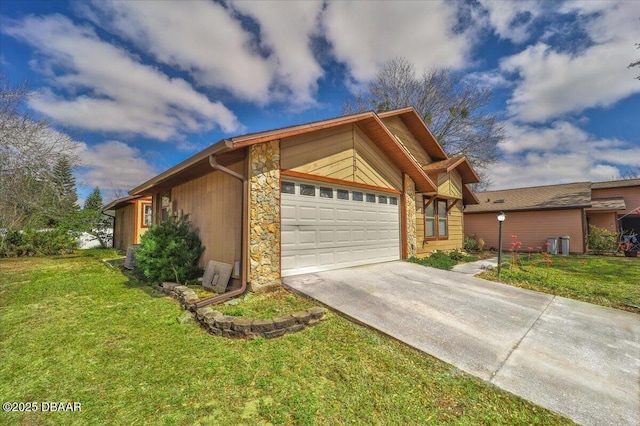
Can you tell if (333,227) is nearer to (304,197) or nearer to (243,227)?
(304,197)

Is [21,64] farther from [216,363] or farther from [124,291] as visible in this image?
[216,363]

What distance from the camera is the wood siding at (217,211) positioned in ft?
18.7

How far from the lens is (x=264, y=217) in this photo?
536 cm

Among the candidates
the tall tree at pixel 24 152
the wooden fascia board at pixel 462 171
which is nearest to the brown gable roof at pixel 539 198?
the wooden fascia board at pixel 462 171

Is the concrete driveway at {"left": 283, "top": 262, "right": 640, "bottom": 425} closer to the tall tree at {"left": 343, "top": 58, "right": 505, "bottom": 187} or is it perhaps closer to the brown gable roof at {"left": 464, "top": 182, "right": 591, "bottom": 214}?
the brown gable roof at {"left": 464, "top": 182, "right": 591, "bottom": 214}

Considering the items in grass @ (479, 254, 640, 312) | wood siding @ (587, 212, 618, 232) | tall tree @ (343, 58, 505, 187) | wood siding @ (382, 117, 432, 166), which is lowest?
grass @ (479, 254, 640, 312)

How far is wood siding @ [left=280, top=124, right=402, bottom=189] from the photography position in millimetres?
6051

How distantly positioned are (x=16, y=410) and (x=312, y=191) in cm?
525

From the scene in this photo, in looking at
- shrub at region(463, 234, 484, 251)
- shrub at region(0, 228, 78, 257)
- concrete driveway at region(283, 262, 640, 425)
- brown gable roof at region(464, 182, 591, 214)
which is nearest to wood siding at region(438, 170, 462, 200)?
shrub at region(463, 234, 484, 251)

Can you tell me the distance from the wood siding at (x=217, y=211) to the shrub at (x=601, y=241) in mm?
18163

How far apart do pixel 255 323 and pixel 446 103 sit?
19217 millimetres

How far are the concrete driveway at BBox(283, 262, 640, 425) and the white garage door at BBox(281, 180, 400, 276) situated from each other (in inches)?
18.6

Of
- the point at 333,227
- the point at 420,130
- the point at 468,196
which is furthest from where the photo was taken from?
the point at 468,196

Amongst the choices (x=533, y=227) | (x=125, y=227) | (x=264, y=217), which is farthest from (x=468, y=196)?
(x=125, y=227)
